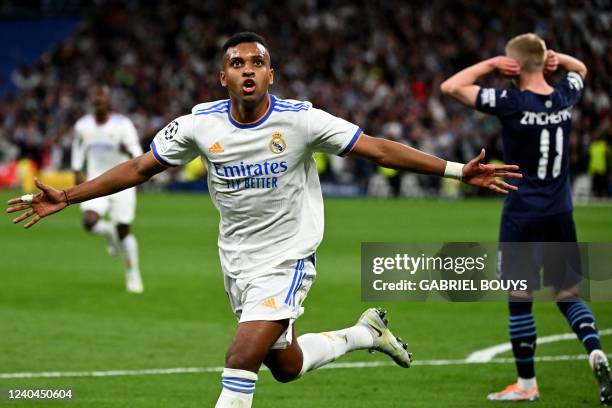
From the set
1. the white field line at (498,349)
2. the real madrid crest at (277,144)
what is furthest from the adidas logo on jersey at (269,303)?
the white field line at (498,349)

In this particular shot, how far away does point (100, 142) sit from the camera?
14.5m

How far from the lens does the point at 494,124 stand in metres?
32.7

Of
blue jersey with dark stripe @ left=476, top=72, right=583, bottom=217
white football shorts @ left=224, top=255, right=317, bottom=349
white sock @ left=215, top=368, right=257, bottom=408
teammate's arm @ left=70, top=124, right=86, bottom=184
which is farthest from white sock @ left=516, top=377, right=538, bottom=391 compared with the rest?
teammate's arm @ left=70, top=124, right=86, bottom=184

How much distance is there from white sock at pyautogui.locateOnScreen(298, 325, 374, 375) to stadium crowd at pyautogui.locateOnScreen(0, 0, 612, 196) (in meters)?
23.9

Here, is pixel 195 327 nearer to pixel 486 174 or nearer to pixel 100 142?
pixel 100 142

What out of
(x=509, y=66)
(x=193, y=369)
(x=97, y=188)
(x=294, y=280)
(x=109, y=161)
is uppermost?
(x=509, y=66)

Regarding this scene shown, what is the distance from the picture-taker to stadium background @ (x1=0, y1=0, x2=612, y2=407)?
29.2 ft

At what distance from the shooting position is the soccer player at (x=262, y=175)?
611 cm

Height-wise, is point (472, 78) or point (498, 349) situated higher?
point (472, 78)

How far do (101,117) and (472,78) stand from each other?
24.1ft

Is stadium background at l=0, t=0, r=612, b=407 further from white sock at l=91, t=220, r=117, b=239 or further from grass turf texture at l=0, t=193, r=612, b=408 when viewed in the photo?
white sock at l=91, t=220, r=117, b=239

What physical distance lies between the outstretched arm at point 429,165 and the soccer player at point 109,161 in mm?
8039

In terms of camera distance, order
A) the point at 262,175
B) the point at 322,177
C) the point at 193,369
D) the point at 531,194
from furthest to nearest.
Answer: the point at 322,177
the point at 193,369
the point at 531,194
the point at 262,175

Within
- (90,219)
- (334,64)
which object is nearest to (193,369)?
(90,219)
